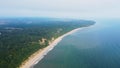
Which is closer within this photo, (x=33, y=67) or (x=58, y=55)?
(x=33, y=67)

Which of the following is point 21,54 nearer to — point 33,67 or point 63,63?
point 33,67

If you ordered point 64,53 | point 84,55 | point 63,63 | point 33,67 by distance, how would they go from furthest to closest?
1. point 64,53
2. point 84,55
3. point 63,63
4. point 33,67

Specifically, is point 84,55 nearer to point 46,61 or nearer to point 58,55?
point 58,55

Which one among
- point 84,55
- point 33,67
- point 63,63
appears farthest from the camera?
point 84,55

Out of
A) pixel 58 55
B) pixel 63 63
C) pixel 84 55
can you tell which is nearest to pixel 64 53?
pixel 58 55

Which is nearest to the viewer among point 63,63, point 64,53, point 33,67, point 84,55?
point 33,67

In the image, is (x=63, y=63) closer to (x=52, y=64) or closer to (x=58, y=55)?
(x=52, y=64)

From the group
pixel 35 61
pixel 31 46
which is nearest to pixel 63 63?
pixel 35 61

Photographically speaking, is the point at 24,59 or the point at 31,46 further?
the point at 31,46
